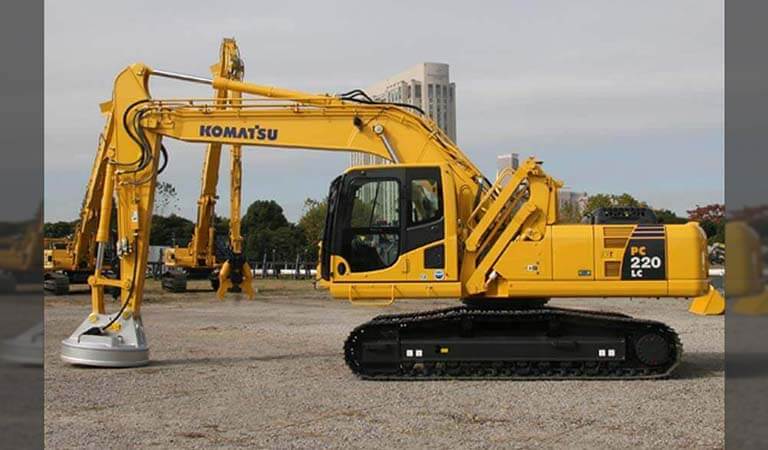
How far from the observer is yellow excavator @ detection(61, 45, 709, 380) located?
37.6 feet

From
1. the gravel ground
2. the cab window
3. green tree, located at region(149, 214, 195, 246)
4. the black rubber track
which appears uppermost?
green tree, located at region(149, 214, 195, 246)

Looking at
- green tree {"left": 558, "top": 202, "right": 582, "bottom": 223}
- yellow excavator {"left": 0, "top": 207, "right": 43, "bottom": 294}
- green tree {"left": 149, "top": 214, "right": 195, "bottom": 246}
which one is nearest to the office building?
green tree {"left": 558, "top": 202, "right": 582, "bottom": 223}

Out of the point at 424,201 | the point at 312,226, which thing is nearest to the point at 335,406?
the point at 424,201

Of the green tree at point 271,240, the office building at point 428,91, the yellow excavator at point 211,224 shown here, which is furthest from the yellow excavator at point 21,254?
the green tree at point 271,240

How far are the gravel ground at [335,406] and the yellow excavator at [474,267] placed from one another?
1.49 ft

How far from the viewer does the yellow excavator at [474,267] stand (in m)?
11.5

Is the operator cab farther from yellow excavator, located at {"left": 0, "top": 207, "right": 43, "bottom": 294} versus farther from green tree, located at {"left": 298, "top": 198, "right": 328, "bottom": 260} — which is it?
green tree, located at {"left": 298, "top": 198, "right": 328, "bottom": 260}

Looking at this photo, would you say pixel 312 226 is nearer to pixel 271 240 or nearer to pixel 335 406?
pixel 271 240

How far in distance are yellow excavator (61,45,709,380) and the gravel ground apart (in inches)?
17.8

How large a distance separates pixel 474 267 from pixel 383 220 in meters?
1.57

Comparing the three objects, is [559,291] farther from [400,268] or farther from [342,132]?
[342,132]

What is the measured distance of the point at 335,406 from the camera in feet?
31.3

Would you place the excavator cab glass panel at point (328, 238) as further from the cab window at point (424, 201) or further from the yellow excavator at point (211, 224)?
the yellow excavator at point (211, 224)

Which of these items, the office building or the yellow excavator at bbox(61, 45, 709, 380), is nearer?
the yellow excavator at bbox(61, 45, 709, 380)
